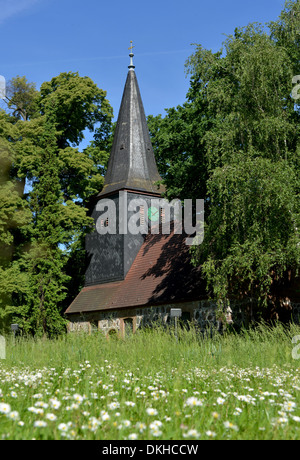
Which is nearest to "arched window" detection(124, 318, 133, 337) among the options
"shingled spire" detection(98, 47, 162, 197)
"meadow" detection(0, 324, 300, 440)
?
"shingled spire" detection(98, 47, 162, 197)

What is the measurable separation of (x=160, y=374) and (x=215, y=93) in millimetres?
11519

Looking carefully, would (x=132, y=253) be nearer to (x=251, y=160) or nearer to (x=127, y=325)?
(x=127, y=325)

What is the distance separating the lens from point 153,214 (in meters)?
27.1

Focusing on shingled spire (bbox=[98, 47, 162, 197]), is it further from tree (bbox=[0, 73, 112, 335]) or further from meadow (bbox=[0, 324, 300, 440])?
meadow (bbox=[0, 324, 300, 440])

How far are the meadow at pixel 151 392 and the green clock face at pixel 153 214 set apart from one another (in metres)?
15.1

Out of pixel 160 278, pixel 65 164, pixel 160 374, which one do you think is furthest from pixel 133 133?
pixel 160 374

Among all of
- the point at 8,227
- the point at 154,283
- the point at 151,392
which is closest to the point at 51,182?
the point at 8,227

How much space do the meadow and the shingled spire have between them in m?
15.3

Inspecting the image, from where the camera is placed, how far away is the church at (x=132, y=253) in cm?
2150

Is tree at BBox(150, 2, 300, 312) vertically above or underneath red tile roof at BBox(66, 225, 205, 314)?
above

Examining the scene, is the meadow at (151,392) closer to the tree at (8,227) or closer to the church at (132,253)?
the church at (132,253)

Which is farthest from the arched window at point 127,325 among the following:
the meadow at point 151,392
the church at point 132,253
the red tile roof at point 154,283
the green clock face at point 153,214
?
the meadow at point 151,392

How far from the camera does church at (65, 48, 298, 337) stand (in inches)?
846
